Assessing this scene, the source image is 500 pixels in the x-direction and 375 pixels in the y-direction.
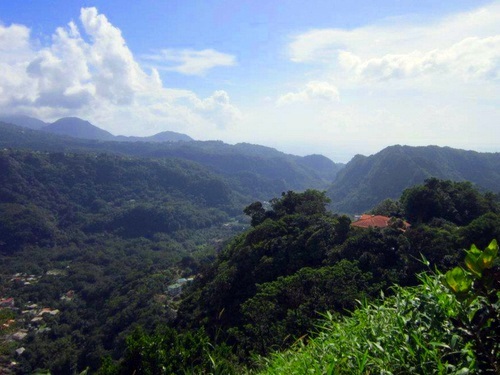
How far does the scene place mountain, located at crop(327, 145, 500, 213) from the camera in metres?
63.8

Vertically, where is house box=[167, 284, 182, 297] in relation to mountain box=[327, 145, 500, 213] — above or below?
below

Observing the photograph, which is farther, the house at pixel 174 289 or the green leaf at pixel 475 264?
the house at pixel 174 289

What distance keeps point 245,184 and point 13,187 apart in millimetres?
66479

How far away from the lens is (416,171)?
210 ft

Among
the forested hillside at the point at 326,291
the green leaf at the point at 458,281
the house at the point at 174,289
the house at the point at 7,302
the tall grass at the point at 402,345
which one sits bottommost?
the house at the point at 7,302

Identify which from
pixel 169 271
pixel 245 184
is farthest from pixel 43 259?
pixel 245 184

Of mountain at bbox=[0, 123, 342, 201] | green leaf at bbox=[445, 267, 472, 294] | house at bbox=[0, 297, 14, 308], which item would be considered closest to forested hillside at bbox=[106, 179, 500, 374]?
green leaf at bbox=[445, 267, 472, 294]

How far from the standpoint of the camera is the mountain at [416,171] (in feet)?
209

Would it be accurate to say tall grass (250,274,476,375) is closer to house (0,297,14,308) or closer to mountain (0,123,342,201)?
house (0,297,14,308)

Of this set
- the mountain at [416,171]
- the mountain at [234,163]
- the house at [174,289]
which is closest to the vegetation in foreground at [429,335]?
the house at [174,289]

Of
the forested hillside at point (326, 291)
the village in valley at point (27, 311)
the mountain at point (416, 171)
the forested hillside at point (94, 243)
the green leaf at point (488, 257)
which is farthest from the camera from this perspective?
the mountain at point (416, 171)

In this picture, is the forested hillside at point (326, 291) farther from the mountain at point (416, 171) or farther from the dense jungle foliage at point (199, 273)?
the mountain at point (416, 171)

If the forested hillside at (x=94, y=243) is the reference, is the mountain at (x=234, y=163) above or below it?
above

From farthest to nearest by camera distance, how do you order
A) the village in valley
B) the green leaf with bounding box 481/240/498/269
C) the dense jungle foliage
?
the village in valley
the dense jungle foliage
the green leaf with bounding box 481/240/498/269
